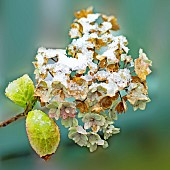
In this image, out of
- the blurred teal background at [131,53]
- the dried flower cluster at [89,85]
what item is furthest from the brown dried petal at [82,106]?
the blurred teal background at [131,53]

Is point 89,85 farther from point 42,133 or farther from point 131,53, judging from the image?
point 131,53

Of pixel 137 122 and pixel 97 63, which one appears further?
pixel 137 122

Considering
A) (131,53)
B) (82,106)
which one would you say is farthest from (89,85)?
(131,53)

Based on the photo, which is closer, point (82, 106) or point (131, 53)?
point (82, 106)

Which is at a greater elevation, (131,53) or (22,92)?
(22,92)

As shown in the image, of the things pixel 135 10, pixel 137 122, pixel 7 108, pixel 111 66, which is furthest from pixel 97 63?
pixel 135 10

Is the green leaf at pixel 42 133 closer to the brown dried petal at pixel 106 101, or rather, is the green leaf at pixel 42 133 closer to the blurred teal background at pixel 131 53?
the brown dried petal at pixel 106 101

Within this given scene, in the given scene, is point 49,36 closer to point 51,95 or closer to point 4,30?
point 4,30
